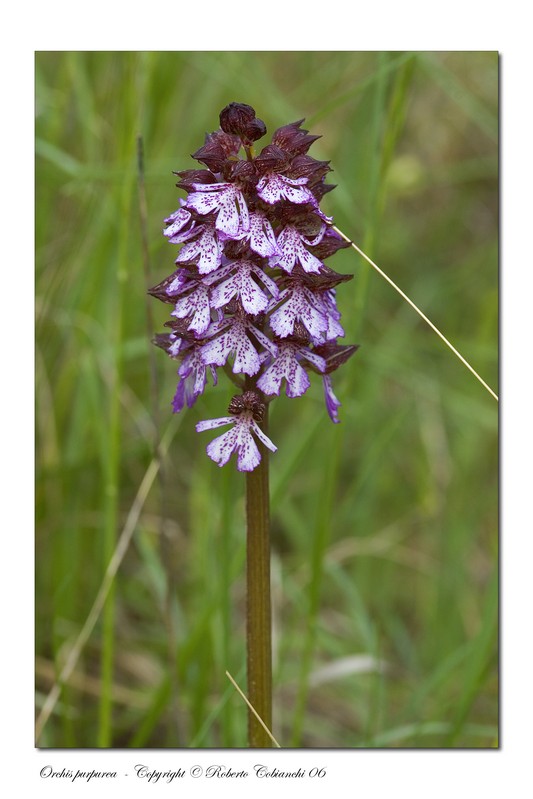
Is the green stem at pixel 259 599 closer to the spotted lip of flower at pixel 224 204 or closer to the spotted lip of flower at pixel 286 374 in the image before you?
the spotted lip of flower at pixel 286 374

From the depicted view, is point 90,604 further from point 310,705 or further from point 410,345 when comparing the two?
point 410,345

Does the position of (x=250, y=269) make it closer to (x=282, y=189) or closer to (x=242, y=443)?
(x=282, y=189)

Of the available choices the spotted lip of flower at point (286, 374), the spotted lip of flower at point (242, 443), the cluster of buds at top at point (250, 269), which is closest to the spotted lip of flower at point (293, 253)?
the cluster of buds at top at point (250, 269)

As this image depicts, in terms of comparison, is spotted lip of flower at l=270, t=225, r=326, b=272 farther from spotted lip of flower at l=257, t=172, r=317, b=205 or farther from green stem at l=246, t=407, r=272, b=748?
green stem at l=246, t=407, r=272, b=748

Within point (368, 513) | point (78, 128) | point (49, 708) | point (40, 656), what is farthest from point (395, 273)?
point (49, 708)

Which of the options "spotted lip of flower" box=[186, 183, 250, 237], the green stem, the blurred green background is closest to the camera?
"spotted lip of flower" box=[186, 183, 250, 237]

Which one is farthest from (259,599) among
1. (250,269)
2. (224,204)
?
(224,204)

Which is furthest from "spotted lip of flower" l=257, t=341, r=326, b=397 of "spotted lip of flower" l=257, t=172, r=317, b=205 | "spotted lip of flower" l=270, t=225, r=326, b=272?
"spotted lip of flower" l=257, t=172, r=317, b=205
